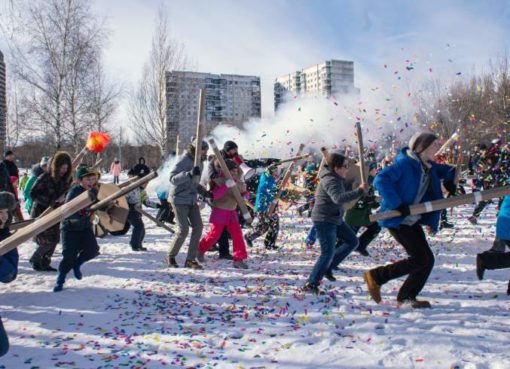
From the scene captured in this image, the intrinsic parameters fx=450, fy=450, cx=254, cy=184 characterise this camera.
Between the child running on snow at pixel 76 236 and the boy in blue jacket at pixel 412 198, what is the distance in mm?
3687

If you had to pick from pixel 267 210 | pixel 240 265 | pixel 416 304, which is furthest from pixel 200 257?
pixel 416 304

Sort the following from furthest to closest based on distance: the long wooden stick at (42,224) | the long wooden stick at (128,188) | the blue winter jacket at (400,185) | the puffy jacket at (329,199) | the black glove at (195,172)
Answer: the black glove at (195,172)
the puffy jacket at (329,199)
the long wooden stick at (128,188)
the blue winter jacket at (400,185)
the long wooden stick at (42,224)

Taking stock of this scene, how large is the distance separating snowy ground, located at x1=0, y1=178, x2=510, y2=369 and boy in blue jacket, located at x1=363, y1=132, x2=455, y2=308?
15.2 inches

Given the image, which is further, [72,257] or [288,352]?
[72,257]

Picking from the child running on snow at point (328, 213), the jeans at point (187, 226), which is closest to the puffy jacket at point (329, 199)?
the child running on snow at point (328, 213)

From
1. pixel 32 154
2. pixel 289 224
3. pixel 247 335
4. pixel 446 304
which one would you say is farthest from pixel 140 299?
pixel 32 154

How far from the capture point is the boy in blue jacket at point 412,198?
4668 mm

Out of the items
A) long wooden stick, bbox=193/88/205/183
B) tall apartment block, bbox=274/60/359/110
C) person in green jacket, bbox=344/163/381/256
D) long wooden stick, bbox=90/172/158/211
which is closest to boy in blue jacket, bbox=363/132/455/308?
long wooden stick, bbox=90/172/158/211

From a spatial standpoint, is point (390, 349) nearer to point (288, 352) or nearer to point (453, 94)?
point (288, 352)

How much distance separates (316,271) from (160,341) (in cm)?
209

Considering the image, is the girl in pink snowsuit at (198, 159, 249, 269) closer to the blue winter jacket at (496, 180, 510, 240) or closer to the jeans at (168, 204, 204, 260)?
the jeans at (168, 204, 204, 260)

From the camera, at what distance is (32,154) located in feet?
157

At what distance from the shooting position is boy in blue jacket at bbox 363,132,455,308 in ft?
15.3

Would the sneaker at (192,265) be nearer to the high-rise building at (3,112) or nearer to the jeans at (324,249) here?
the jeans at (324,249)
